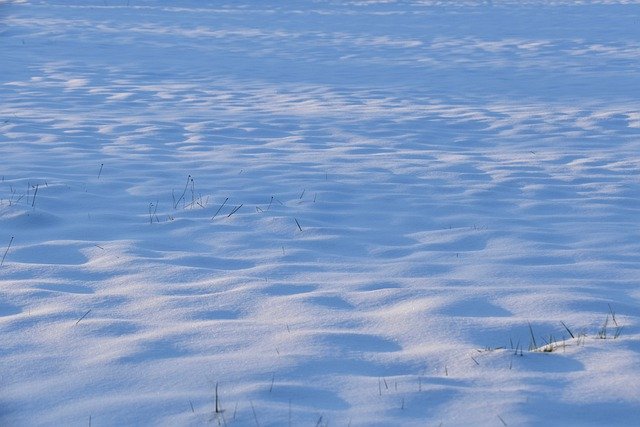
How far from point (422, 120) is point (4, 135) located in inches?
183

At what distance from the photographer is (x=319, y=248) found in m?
5.96

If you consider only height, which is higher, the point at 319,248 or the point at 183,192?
the point at 319,248

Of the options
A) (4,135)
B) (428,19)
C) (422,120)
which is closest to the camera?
(4,135)

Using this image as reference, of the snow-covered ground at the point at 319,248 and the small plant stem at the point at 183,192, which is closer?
the snow-covered ground at the point at 319,248

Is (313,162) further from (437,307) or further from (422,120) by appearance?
(437,307)

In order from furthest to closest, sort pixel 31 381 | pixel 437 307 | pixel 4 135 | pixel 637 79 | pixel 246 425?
1. pixel 637 79
2. pixel 4 135
3. pixel 437 307
4. pixel 31 381
5. pixel 246 425

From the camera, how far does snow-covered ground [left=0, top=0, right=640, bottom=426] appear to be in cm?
364

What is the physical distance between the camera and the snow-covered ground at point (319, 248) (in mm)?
3643

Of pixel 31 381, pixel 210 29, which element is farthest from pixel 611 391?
pixel 210 29

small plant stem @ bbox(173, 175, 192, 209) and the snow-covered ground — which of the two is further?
small plant stem @ bbox(173, 175, 192, 209)

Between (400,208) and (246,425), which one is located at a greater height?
(246,425)

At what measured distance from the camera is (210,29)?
20922mm

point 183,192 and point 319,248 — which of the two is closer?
point 319,248

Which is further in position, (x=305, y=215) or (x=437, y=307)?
(x=305, y=215)
